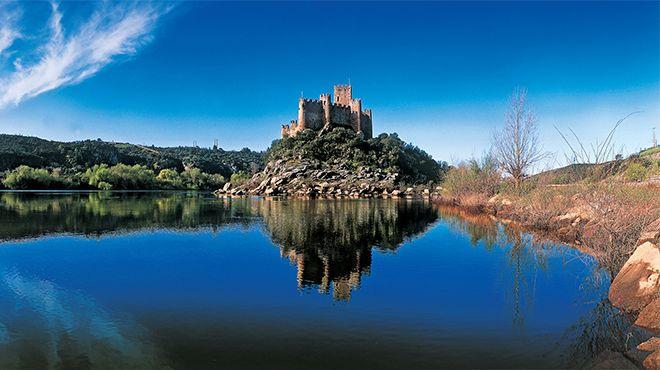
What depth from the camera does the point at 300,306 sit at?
8.91 metres

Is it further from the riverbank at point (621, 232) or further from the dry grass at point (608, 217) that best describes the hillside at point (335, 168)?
the dry grass at point (608, 217)

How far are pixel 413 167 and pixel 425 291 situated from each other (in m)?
81.2

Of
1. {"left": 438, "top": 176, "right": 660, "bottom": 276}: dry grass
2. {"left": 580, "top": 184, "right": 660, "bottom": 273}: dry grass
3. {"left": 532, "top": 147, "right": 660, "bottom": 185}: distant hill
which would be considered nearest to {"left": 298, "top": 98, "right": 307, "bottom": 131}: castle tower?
{"left": 438, "top": 176, "right": 660, "bottom": 276}: dry grass

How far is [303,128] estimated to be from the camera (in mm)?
88188

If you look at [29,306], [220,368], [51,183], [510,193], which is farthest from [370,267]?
[51,183]

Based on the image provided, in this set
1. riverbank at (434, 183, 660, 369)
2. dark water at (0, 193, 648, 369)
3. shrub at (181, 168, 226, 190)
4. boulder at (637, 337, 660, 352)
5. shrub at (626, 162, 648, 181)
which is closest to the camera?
boulder at (637, 337, 660, 352)

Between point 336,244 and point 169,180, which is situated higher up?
point 169,180

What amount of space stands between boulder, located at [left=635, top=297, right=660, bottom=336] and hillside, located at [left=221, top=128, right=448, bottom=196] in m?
62.2

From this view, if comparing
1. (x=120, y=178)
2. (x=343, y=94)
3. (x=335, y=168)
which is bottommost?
(x=120, y=178)

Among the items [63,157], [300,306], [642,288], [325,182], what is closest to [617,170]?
[642,288]

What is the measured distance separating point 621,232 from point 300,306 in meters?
8.82

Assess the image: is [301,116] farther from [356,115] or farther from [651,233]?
[651,233]

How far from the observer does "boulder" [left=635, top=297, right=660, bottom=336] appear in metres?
7.21

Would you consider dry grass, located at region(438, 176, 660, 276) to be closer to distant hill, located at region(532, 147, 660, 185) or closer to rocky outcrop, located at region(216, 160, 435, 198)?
distant hill, located at region(532, 147, 660, 185)
